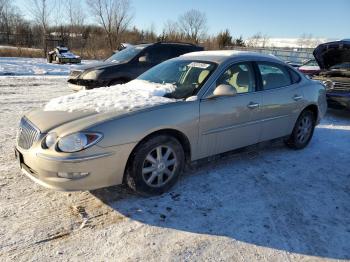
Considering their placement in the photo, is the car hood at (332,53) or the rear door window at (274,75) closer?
the rear door window at (274,75)

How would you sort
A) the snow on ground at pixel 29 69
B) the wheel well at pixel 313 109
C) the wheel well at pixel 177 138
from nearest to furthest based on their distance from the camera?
the wheel well at pixel 177 138
the wheel well at pixel 313 109
the snow on ground at pixel 29 69

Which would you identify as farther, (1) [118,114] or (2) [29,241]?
(1) [118,114]

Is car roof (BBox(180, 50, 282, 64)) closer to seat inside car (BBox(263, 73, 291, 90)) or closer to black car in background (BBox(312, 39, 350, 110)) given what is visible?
seat inside car (BBox(263, 73, 291, 90))

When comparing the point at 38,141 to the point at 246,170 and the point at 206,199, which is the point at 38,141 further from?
the point at 246,170

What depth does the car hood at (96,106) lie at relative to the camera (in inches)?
134

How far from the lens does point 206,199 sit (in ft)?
12.4

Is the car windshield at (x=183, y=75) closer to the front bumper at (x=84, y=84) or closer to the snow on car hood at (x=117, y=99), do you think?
the snow on car hood at (x=117, y=99)

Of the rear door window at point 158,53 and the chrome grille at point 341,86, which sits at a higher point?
the rear door window at point 158,53

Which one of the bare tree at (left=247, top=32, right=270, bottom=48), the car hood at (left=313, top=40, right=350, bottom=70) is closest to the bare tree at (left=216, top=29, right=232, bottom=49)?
the bare tree at (left=247, top=32, right=270, bottom=48)

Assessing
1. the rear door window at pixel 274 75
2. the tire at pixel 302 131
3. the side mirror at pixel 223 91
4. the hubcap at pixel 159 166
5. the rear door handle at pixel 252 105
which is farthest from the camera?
the tire at pixel 302 131

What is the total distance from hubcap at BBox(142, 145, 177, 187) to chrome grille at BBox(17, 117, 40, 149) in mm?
1149

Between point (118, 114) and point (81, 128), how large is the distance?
42cm

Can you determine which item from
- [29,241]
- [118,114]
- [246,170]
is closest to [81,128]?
[118,114]

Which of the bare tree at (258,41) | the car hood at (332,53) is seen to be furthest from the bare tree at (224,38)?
the car hood at (332,53)
